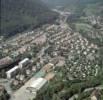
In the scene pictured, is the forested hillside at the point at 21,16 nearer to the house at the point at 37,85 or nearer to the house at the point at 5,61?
the house at the point at 5,61

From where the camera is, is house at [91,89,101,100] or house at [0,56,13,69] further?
house at [0,56,13,69]

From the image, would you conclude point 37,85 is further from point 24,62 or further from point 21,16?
point 21,16

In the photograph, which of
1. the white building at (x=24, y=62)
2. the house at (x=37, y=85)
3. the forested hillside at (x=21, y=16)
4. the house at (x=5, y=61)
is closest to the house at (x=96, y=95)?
the house at (x=37, y=85)

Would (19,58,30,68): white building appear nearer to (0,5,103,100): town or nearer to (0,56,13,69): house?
(0,5,103,100): town

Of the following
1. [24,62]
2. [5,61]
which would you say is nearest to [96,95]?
[24,62]

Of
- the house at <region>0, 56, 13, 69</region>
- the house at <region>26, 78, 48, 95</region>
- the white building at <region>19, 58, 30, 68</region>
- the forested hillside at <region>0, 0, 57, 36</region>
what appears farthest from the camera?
the forested hillside at <region>0, 0, 57, 36</region>

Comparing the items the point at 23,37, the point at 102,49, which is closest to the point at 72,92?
the point at 102,49

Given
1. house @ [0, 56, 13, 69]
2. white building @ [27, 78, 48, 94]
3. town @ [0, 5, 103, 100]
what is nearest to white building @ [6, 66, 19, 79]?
town @ [0, 5, 103, 100]

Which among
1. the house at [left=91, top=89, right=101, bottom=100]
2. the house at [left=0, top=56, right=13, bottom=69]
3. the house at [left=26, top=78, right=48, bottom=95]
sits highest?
the house at [left=91, top=89, right=101, bottom=100]
